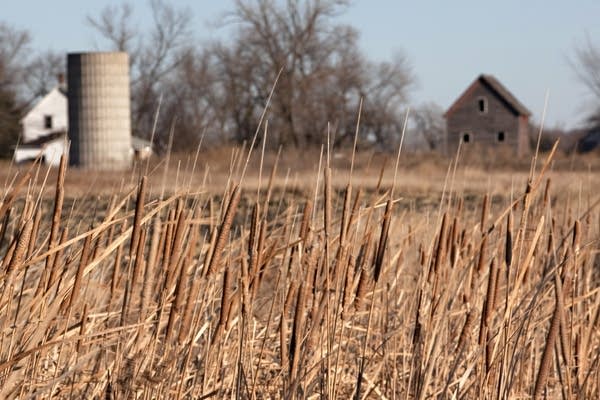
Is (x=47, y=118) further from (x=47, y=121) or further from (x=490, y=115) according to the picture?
(x=490, y=115)

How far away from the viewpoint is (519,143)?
2028 inches

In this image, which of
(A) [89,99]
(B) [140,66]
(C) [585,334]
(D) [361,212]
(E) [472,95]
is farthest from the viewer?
(E) [472,95]

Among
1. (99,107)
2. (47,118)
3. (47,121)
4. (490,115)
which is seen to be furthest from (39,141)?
(99,107)

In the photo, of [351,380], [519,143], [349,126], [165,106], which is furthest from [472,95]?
[351,380]

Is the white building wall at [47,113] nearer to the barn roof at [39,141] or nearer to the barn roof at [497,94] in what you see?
the barn roof at [39,141]

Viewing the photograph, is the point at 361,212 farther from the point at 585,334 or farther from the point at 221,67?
the point at 221,67

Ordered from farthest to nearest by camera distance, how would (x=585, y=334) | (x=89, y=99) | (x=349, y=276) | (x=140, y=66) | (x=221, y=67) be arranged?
1. (x=140, y=66)
2. (x=221, y=67)
3. (x=89, y=99)
4. (x=585, y=334)
5. (x=349, y=276)

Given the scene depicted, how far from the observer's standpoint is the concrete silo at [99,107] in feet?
96.5

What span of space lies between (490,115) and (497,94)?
1090mm

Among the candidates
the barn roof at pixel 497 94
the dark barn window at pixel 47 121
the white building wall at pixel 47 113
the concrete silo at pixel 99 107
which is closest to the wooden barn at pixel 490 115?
the barn roof at pixel 497 94

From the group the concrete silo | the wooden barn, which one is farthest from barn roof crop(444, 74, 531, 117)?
the concrete silo

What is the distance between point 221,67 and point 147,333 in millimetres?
37481

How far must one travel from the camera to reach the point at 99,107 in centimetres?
2986

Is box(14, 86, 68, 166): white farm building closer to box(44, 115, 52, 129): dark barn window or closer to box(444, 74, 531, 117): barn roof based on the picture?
box(44, 115, 52, 129): dark barn window
